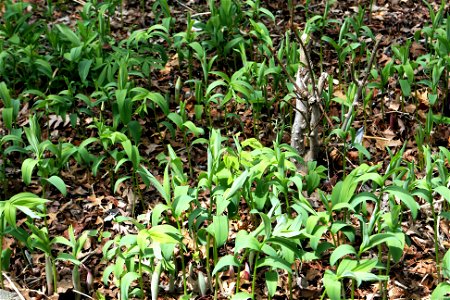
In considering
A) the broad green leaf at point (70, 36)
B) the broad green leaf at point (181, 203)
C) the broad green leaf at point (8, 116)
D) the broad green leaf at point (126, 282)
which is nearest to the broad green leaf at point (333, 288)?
the broad green leaf at point (181, 203)

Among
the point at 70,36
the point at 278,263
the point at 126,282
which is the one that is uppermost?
the point at 70,36

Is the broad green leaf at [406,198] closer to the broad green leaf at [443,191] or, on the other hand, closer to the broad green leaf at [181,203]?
the broad green leaf at [443,191]

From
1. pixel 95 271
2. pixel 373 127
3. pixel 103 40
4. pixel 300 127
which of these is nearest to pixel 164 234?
pixel 95 271

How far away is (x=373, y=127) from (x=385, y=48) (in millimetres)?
874

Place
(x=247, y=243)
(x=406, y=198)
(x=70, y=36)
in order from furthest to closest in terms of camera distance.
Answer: (x=70, y=36) → (x=406, y=198) → (x=247, y=243)

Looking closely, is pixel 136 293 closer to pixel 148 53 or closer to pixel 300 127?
pixel 300 127

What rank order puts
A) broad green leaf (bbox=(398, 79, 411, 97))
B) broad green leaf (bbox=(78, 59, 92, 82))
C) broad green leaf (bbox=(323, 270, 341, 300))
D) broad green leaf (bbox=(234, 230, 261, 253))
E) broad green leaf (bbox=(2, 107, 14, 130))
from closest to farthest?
broad green leaf (bbox=(323, 270, 341, 300))
broad green leaf (bbox=(234, 230, 261, 253))
broad green leaf (bbox=(2, 107, 14, 130))
broad green leaf (bbox=(398, 79, 411, 97))
broad green leaf (bbox=(78, 59, 92, 82))

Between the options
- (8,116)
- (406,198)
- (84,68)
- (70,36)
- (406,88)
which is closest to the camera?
(406,198)

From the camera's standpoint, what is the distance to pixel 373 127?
13.1 feet

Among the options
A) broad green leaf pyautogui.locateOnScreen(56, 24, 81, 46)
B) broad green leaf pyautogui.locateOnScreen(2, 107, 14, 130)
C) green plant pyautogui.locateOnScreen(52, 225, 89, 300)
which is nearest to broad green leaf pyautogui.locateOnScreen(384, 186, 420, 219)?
green plant pyautogui.locateOnScreen(52, 225, 89, 300)

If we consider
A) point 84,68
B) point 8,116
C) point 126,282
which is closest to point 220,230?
point 126,282

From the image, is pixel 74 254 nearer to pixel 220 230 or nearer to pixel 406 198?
pixel 220 230

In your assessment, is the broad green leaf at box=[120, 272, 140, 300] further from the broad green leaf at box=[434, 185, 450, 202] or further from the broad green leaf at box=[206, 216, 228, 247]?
the broad green leaf at box=[434, 185, 450, 202]

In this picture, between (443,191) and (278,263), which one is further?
(443,191)
